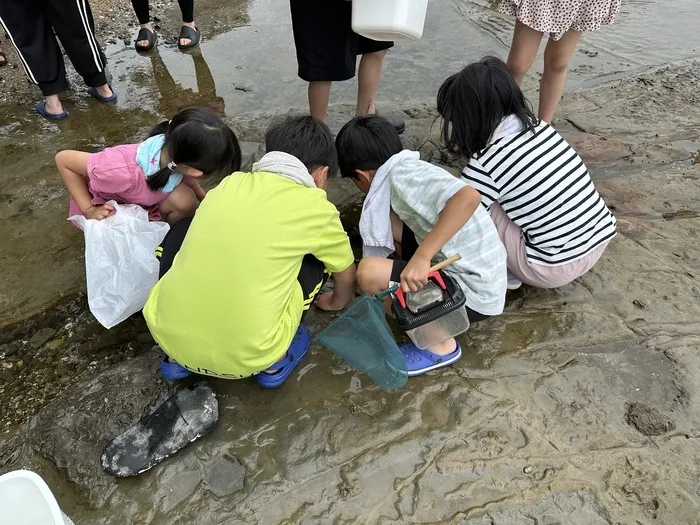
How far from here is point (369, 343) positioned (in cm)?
185

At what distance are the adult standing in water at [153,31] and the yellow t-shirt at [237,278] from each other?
2757mm

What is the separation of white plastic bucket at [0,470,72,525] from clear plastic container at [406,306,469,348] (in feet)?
3.86

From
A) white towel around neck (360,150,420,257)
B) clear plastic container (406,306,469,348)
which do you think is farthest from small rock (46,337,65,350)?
clear plastic container (406,306,469,348)

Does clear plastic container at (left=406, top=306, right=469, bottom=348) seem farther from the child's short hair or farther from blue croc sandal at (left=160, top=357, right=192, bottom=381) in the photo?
blue croc sandal at (left=160, top=357, right=192, bottom=381)

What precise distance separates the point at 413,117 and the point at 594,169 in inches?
45.6

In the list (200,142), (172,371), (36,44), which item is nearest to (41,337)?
(172,371)

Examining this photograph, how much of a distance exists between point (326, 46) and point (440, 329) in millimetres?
1549

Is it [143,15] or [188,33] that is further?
[188,33]

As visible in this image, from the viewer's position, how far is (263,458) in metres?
1.75

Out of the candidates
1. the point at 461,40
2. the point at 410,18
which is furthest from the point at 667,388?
the point at 461,40

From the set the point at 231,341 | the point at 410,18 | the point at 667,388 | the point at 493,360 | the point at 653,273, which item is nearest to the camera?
the point at 231,341

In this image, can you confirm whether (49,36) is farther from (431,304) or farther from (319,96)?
(431,304)

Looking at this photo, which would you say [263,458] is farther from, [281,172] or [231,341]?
[281,172]

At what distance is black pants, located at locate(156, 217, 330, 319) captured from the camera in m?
1.92
